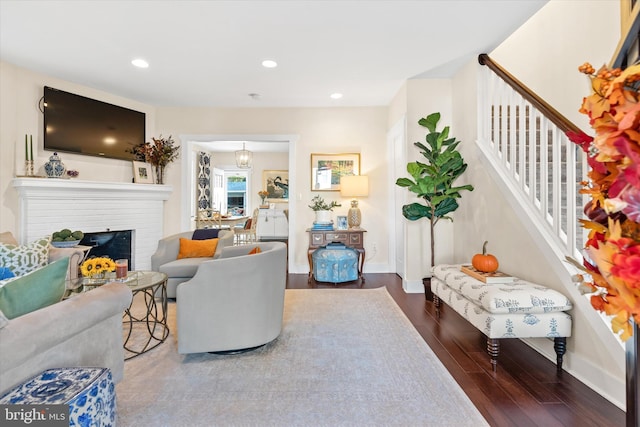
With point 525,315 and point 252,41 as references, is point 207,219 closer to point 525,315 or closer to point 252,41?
→ point 252,41

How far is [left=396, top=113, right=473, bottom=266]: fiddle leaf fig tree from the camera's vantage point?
11.4 ft

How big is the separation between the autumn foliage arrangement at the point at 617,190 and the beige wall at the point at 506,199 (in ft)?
5.60

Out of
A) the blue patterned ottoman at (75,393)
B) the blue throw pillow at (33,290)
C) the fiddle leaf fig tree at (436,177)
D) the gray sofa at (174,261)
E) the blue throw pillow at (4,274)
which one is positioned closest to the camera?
the blue patterned ottoman at (75,393)

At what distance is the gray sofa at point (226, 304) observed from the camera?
2.10 metres

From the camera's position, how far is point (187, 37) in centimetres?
→ 301

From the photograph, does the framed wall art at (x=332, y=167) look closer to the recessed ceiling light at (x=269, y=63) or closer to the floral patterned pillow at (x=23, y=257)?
the recessed ceiling light at (x=269, y=63)

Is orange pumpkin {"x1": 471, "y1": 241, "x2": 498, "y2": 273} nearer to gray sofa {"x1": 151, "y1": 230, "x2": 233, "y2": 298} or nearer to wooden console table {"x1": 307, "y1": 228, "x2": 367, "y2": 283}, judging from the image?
wooden console table {"x1": 307, "y1": 228, "x2": 367, "y2": 283}

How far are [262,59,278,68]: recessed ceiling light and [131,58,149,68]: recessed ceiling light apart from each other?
1.36 m

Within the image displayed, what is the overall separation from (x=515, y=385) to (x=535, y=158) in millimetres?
1661

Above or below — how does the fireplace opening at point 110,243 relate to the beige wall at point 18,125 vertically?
below

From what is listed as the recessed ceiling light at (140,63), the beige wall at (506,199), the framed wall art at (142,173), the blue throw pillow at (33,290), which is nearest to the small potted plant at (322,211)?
the beige wall at (506,199)

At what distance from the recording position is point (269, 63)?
11.7 feet

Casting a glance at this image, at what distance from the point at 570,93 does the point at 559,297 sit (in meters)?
1.69

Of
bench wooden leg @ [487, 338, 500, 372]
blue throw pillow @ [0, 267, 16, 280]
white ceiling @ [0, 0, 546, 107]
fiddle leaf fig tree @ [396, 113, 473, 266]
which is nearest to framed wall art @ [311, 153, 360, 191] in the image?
white ceiling @ [0, 0, 546, 107]
